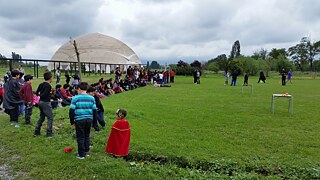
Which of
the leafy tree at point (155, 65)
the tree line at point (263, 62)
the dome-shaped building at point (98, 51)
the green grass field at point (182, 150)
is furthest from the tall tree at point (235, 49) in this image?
the green grass field at point (182, 150)

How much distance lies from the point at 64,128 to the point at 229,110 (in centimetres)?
692

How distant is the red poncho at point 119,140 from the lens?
5598mm

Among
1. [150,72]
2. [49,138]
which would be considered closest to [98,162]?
[49,138]

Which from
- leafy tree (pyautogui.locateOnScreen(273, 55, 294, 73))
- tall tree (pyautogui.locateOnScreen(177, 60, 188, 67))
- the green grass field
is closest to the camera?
the green grass field

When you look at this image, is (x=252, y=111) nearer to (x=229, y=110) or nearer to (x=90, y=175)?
(x=229, y=110)

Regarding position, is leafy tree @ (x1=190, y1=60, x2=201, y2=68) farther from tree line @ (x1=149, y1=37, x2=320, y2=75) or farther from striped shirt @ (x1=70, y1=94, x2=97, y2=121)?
striped shirt @ (x1=70, y1=94, x2=97, y2=121)

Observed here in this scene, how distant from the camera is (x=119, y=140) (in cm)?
564

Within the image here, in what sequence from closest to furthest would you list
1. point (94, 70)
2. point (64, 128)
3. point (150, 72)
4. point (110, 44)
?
point (64, 128) → point (150, 72) → point (94, 70) → point (110, 44)

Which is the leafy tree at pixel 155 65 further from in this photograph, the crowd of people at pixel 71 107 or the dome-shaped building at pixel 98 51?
the crowd of people at pixel 71 107

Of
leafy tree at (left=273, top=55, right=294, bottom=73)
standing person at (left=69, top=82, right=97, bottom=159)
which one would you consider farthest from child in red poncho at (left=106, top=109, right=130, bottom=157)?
leafy tree at (left=273, top=55, right=294, bottom=73)

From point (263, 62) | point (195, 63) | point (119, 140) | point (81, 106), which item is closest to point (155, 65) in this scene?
point (195, 63)

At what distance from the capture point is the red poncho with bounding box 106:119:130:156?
5.60 metres

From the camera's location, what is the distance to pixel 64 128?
7.86 m

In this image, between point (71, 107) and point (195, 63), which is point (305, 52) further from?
point (71, 107)
